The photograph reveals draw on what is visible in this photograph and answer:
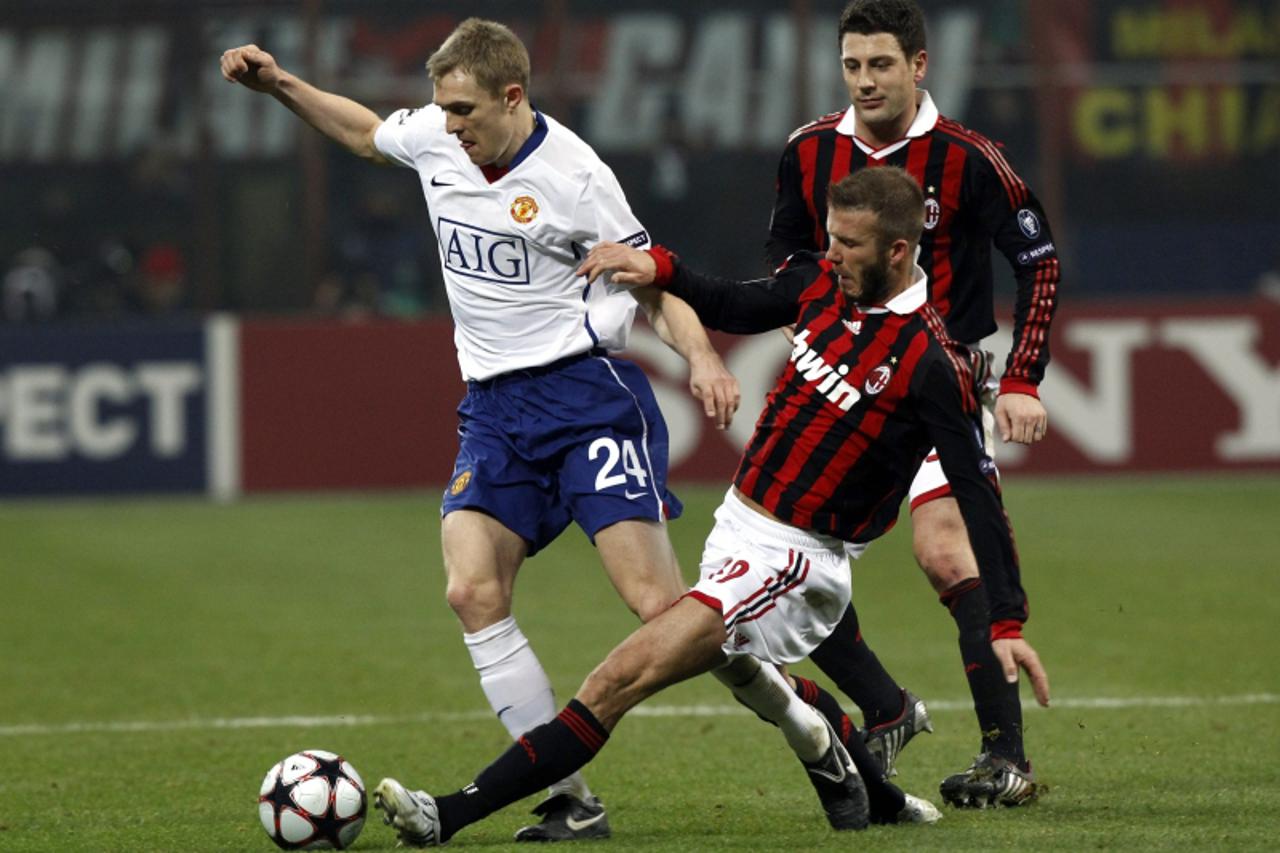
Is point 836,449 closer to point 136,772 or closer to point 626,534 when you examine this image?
point 626,534

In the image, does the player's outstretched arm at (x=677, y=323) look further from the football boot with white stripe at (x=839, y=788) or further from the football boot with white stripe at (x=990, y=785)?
the football boot with white stripe at (x=990, y=785)

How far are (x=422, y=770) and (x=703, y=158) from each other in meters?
12.0

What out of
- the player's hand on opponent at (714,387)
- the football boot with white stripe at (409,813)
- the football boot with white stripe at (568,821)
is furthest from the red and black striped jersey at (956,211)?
the football boot with white stripe at (409,813)

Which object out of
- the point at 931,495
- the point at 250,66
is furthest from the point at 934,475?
the point at 250,66

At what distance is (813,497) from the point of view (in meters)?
5.73

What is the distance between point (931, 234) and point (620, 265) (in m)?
1.07

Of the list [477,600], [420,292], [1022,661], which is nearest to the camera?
[1022,661]

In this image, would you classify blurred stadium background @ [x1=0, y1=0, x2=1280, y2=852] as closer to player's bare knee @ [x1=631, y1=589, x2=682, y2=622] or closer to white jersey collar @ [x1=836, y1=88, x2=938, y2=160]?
white jersey collar @ [x1=836, y1=88, x2=938, y2=160]

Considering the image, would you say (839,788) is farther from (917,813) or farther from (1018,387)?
(1018,387)

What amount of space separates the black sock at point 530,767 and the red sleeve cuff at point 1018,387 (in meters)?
1.50

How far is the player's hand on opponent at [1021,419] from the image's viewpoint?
605cm

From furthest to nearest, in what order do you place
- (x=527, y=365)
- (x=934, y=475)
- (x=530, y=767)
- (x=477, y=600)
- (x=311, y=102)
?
(x=311, y=102) → (x=934, y=475) → (x=527, y=365) → (x=477, y=600) → (x=530, y=767)

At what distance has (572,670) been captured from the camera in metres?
8.95

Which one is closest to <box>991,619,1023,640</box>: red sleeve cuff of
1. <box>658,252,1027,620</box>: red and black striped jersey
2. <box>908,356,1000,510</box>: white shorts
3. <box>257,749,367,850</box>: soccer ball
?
<box>658,252,1027,620</box>: red and black striped jersey
